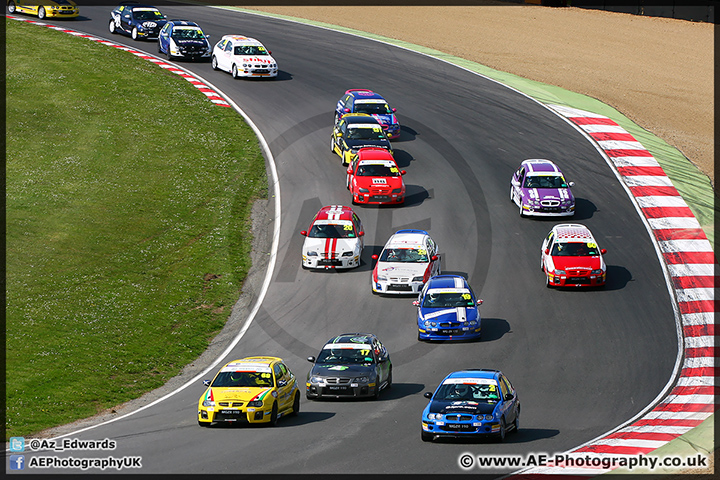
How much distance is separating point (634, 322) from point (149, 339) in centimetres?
1615

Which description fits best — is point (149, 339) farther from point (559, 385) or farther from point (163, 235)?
point (559, 385)

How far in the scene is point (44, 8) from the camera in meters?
63.8

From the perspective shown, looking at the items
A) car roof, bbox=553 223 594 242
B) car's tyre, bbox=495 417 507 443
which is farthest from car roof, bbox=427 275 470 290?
car's tyre, bbox=495 417 507 443

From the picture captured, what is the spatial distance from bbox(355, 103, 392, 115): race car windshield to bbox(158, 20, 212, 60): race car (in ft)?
48.7

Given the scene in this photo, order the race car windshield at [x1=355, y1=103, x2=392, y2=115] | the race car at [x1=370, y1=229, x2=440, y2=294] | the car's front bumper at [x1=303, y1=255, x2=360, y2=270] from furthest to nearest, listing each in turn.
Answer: the race car windshield at [x1=355, y1=103, x2=392, y2=115] → the car's front bumper at [x1=303, y1=255, x2=360, y2=270] → the race car at [x1=370, y1=229, x2=440, y2=294]

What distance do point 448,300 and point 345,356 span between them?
594 centimetres

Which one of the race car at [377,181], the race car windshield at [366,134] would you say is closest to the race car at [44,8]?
the race car windshield at [366,134]

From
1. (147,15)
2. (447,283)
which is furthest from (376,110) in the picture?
(147,15)

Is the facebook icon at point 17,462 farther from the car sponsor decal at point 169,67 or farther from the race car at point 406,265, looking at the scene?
the car sponsor decal at point 169,67

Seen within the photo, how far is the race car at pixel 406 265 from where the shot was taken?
3394cm

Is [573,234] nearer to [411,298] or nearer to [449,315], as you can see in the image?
[411,298]

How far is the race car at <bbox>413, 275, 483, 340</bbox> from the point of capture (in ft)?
98.8

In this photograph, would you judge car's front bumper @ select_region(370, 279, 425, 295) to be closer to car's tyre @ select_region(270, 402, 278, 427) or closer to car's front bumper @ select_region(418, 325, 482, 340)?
car's front bumper @ select_region(418, 325, 482, 340)

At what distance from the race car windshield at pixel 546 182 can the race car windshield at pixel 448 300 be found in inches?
437
